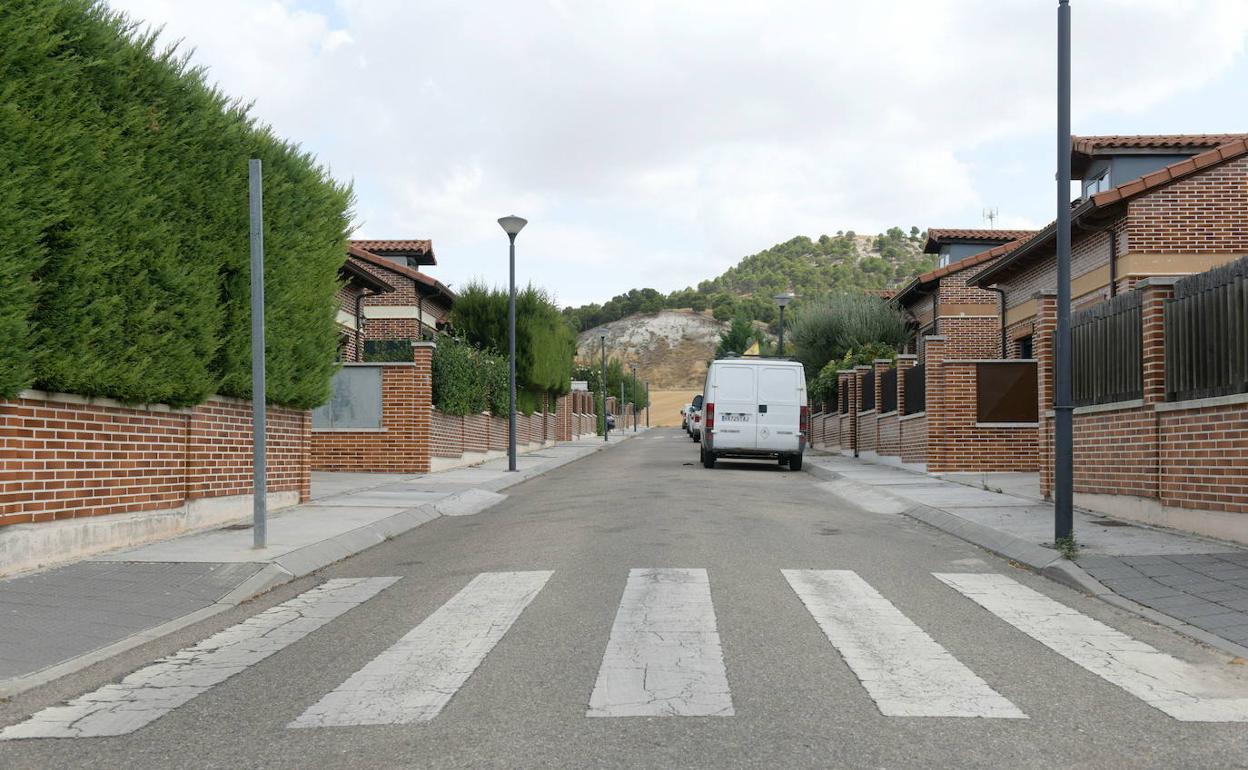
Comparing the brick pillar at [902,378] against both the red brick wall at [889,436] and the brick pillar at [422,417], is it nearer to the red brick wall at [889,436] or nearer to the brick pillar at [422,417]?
the red brick wall at [889,436]

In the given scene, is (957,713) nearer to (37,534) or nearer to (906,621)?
(906,621)

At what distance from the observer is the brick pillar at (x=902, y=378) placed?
23891 mm

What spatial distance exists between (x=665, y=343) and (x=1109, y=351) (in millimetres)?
148571

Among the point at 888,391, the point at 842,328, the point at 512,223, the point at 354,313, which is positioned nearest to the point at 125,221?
the point at 512,223

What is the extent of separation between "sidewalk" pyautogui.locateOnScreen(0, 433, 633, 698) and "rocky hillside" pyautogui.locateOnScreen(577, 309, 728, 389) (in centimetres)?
13475

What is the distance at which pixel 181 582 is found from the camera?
7953mm

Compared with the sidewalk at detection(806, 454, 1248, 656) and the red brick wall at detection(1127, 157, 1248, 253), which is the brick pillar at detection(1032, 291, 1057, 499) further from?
the red brick wall at detection(1127, 157, 1248, 253)

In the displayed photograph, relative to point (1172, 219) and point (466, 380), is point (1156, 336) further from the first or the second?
point (466, 380)

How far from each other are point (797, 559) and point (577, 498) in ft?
21.8

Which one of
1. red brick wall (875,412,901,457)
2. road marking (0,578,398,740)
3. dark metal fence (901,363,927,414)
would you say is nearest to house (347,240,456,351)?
red brick wall (875,412,901,457)

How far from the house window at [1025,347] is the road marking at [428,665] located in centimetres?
2183

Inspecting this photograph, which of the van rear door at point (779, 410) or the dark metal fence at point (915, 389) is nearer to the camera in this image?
the dark metal fence at point (915, 389)

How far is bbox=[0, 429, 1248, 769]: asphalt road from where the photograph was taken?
405 cm

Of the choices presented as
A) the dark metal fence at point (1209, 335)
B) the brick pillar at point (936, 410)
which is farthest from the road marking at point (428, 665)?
the brick pillar at point (936, 410)
